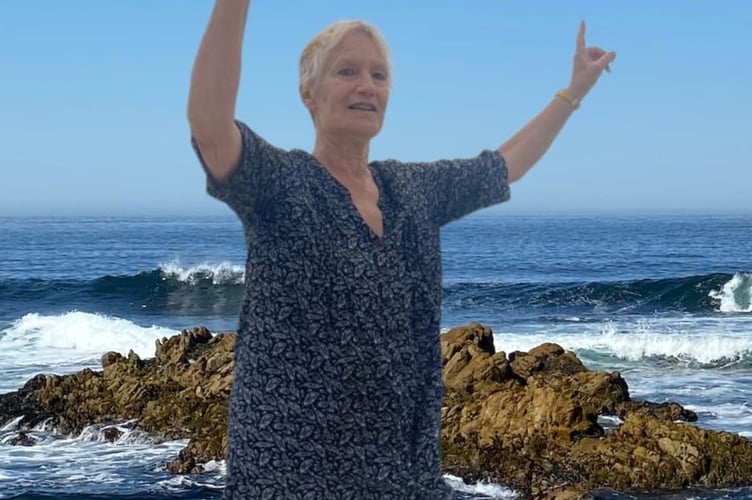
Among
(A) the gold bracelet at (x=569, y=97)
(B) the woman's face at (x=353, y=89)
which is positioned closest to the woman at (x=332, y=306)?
(B) the woman's face at (x=353, y=89)

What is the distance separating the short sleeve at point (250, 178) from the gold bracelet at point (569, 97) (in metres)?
0.93

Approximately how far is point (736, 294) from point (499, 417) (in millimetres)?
20355

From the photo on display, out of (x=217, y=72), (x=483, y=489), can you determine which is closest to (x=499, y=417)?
(x=483, y=489)

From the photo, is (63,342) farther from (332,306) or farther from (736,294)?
(332,306)

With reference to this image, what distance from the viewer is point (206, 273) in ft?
117

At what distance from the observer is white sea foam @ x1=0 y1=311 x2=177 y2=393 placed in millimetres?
17016

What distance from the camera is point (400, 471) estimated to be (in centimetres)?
217

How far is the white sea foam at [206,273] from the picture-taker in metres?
34.7

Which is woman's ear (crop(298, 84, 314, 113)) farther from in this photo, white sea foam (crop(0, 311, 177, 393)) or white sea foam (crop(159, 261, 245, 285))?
white sea foam (crop(159, 261, 245, 285))

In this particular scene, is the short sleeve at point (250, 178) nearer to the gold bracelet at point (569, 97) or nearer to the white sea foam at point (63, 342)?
the gold bracelet at point (569, 97)

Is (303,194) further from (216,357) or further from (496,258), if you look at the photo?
(496,258)

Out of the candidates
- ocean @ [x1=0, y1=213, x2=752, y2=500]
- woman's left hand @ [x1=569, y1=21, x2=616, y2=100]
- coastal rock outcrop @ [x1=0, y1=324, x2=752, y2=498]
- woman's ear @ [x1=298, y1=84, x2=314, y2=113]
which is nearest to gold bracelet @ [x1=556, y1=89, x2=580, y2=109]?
woman's left hand @ [x1=569, y1=21, x2=616, y2=100]

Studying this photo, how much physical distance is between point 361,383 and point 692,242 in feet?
181

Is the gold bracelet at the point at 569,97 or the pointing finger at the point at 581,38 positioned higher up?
the pointing finger at the point at 581,38
